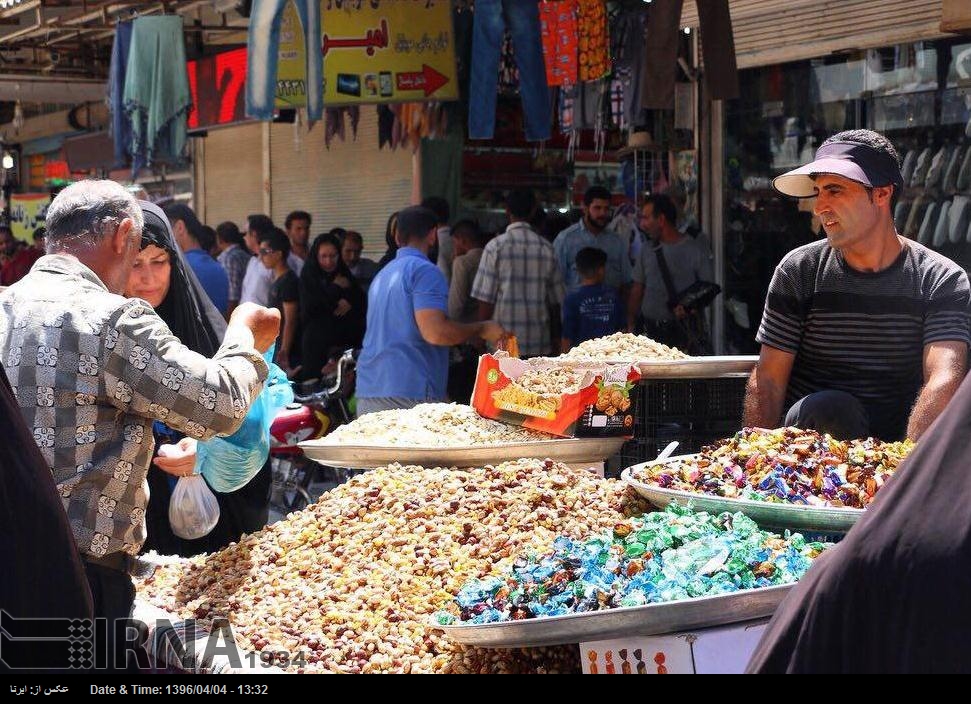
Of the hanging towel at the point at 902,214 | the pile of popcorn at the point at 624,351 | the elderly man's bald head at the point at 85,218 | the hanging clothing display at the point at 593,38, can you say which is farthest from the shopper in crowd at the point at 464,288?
the elderly man's bald head at the point at 85,218

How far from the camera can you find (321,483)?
970 cm

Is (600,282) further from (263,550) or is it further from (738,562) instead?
(738,562)

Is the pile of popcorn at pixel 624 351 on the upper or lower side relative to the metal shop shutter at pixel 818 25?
lower

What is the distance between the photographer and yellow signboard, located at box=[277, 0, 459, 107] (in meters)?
9.95

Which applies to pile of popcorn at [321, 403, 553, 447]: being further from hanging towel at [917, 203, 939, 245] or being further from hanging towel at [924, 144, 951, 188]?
hanging towel at [924, 144, 951, 188]

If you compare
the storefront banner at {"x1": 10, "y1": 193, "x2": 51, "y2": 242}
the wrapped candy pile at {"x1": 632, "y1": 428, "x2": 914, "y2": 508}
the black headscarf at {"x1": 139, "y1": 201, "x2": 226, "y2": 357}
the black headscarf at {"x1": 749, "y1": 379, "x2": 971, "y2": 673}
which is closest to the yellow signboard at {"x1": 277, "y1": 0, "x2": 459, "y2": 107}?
the black headscarf at {"x1": 139, "y1": 201, "x2": 226, "y2": 357}

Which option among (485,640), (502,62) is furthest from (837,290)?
(502,62)

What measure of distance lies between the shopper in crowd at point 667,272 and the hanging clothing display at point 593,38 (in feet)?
3.70

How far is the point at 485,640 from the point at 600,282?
644 centimetres

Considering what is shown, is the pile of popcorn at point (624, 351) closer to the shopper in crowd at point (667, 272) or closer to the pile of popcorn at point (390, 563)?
the pile of popcorn at point (390, 563)

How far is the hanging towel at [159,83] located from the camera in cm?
1149

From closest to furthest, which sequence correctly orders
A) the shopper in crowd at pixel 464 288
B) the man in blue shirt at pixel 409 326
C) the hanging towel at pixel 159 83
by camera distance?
the man in blue shirt at pixel 409 326
the shopper in crowd at pixel 464 288
the hanging towel at pixel 159 83

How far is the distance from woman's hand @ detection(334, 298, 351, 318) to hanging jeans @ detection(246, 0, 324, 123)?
1.72m

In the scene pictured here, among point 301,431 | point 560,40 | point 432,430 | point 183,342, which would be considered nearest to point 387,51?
point 560,40
